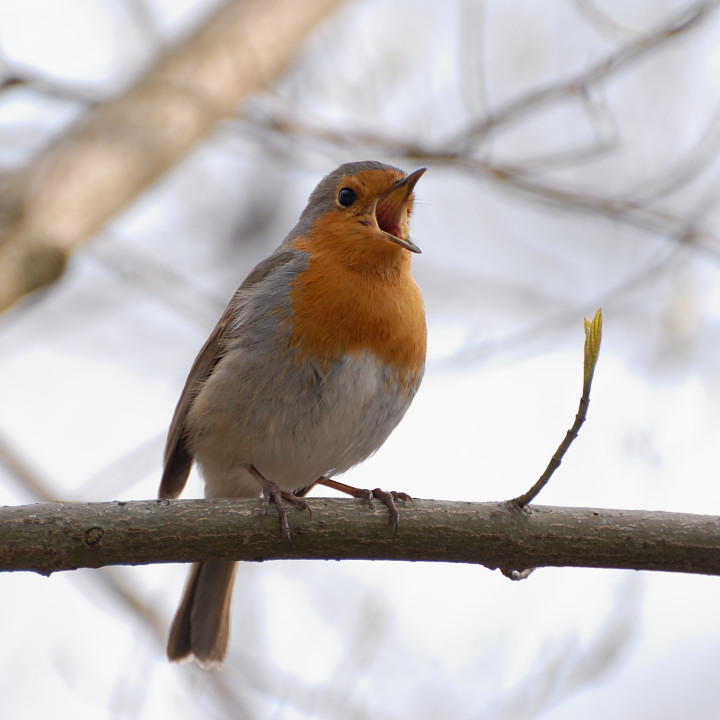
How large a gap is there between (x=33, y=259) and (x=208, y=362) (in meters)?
0.98

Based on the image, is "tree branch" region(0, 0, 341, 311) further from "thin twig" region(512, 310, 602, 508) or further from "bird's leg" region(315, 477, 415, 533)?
"thin twig" region(512, 310, 602, 508)

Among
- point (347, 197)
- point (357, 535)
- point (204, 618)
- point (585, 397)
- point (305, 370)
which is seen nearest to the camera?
point (585, 397)

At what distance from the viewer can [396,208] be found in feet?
16.4

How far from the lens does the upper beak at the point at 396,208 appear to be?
483cm

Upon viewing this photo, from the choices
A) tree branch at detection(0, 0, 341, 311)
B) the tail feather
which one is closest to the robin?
the tail feather

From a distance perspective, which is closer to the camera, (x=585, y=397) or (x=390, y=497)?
(x=585, y=397)

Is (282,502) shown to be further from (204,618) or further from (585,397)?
(204,618)

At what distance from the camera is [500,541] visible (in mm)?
3121

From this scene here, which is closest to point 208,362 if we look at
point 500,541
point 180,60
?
point 180,60

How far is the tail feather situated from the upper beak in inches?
78.4

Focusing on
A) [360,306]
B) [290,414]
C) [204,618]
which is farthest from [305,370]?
[204,618]

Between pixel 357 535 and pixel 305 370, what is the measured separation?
1202 millimetres

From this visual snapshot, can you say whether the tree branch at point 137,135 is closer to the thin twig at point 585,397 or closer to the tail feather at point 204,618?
the tail feather at point 204,618

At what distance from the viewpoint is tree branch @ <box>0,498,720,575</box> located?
2.96 metres
